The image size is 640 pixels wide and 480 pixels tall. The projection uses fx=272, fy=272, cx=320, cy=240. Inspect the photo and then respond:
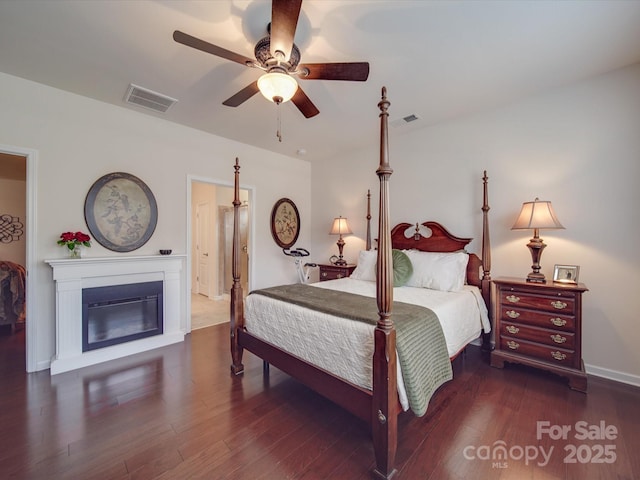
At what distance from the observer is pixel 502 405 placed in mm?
2143

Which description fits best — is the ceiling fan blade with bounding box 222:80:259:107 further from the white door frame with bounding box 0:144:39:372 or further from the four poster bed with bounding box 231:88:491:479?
the white door frame with bounding box 0:144:39:372

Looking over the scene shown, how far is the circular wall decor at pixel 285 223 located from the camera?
4844 mm

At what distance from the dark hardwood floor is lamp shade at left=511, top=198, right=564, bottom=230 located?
56.2 inches

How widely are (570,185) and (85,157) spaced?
5.10 meters

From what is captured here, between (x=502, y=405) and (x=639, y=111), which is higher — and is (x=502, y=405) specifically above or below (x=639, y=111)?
below

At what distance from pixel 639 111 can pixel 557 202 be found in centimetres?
A: 94

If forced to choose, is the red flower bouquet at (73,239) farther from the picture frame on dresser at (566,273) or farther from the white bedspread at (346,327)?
the picture frame on dresser at (566,273)

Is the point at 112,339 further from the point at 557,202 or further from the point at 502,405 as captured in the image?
the point at 557,202

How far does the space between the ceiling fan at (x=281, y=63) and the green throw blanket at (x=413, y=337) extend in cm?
159

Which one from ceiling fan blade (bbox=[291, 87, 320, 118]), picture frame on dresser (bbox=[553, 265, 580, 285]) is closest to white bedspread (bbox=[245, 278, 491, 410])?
picture frame on dresser (bbox=[553, 265, 580, 285])

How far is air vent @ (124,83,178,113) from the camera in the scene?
280 cm

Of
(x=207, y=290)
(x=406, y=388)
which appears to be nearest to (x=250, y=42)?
(x=406, y=388)

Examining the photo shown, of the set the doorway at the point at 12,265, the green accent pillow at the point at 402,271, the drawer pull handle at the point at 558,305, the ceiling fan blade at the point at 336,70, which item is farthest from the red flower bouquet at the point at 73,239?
the drawer pull handle at the point at 558,305

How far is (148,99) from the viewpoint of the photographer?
9.75 feet
